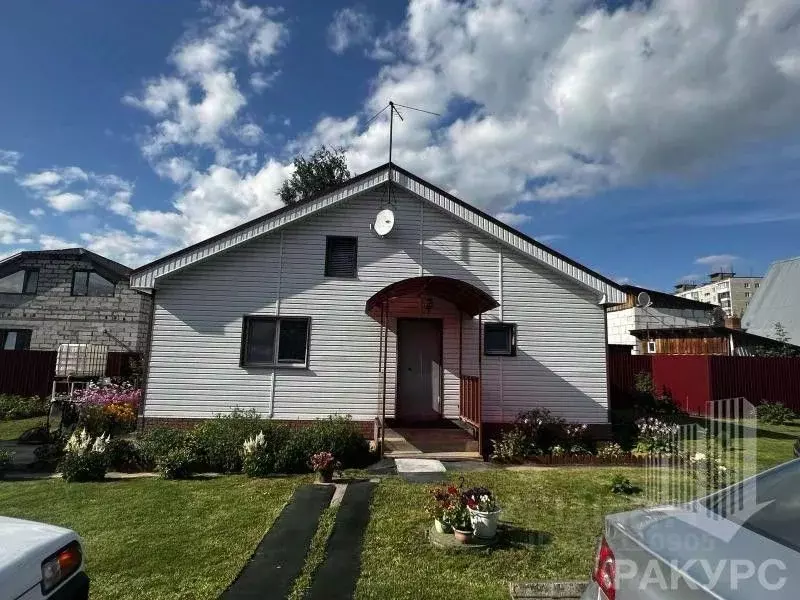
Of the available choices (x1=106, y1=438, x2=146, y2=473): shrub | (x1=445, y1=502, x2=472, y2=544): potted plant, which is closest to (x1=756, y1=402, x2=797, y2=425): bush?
(x1=445, y1=502, x2=472, y2=544): potted plant

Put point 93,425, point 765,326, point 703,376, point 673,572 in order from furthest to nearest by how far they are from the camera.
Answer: point 765,326 → point 703,376 → point 93,425 → point 673,572

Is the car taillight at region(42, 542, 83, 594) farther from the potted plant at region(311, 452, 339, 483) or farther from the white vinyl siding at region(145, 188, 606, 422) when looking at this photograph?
the white vinyl siding at region(145, 188, 606, 422)

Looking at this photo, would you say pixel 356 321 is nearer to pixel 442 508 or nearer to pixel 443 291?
pixel 443 291

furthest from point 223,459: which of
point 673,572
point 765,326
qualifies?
point 765,326

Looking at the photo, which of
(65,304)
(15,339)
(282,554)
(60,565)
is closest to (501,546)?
(282,554)

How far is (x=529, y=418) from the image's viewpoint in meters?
10.3

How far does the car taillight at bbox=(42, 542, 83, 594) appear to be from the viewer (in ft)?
8.97

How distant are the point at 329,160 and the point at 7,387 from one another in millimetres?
19058

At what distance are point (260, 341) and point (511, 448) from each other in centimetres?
578

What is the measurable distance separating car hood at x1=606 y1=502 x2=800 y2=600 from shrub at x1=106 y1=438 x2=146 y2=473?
28.0ft

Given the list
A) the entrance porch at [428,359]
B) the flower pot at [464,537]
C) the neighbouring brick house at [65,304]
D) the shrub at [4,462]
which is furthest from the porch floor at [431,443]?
the neighbouring brick house at [65,304]

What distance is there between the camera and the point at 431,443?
9836 millimetres

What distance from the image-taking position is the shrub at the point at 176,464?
795cm

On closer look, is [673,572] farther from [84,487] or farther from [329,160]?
[329,160]
